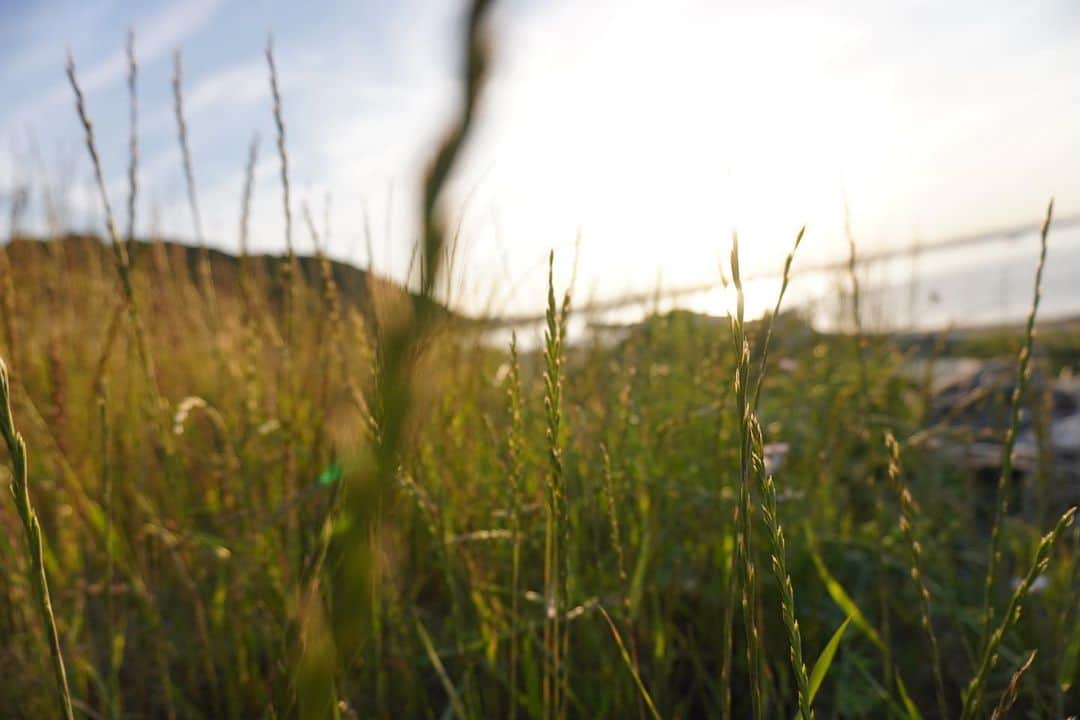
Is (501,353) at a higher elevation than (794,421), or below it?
higher

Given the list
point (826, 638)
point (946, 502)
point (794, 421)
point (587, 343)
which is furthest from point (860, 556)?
point (587, 343)

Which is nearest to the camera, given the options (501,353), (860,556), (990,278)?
(860,556)

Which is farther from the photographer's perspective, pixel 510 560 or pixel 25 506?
pixel 510 560

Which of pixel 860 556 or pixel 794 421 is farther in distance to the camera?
pixel 794 421

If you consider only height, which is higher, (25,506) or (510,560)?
(25,506)

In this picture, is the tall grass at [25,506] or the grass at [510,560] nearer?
the tall grass at [25,506]

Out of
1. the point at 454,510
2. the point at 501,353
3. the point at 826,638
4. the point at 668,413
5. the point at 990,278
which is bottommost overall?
the point at 826,638

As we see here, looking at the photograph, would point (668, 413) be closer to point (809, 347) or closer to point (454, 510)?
point (454, 510)

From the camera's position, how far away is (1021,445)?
124 inches

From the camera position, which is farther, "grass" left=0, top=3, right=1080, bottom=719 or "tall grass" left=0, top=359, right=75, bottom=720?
"grass" left=0, top=3, right=1080, bottom=719

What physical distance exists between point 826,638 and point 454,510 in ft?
2.68

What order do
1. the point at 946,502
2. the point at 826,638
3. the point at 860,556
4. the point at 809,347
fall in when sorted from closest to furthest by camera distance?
the point at 826,638
the point at 860,556
the point at 946,502
the point at 809,347

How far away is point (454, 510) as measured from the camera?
1.53 meters

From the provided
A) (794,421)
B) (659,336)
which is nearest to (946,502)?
(794,421)
